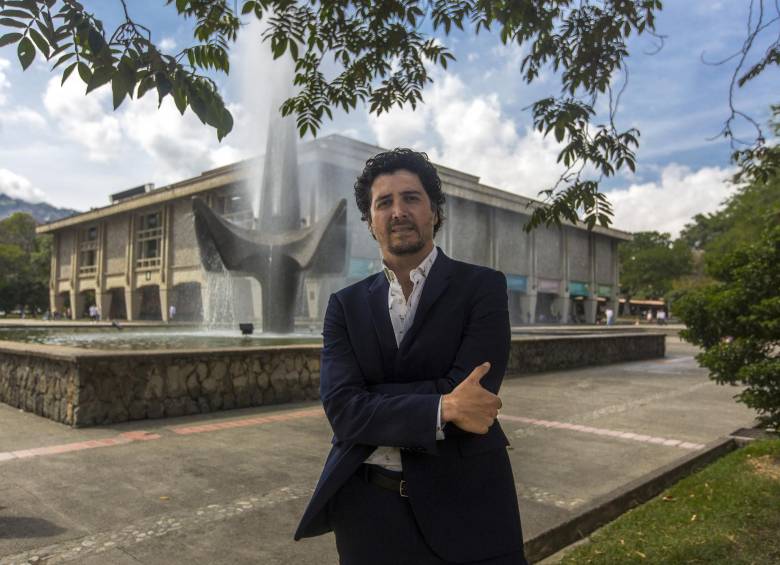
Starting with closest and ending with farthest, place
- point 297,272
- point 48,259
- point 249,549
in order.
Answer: point 249,549
point 297,272
point 48,259

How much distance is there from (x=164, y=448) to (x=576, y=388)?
25.7 feet

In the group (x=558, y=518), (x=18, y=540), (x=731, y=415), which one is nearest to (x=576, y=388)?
(x=731, y=415)

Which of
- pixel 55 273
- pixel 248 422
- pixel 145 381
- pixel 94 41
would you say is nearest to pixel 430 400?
pixel 94 41

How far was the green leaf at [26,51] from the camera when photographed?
2088 mm

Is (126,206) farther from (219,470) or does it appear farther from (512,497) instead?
(512,497)

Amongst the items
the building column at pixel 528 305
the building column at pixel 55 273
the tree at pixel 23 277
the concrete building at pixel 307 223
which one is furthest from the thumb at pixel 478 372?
the tree at pixel 23 277

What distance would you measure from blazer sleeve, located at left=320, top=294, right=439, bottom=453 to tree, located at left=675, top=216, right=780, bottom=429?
4.96 metres

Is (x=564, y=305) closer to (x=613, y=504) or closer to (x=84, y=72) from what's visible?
(x=613, y=504)

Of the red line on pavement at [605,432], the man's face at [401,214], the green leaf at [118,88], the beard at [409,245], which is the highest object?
the green leaf at [118,88]

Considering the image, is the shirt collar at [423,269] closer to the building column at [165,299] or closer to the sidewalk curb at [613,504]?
the sidewalk curb at [613,504]

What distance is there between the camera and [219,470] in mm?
4883

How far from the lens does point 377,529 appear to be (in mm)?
1608

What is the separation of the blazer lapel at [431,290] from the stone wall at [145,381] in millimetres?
5886

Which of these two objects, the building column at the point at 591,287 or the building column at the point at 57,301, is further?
the building column at the point at 591,287
